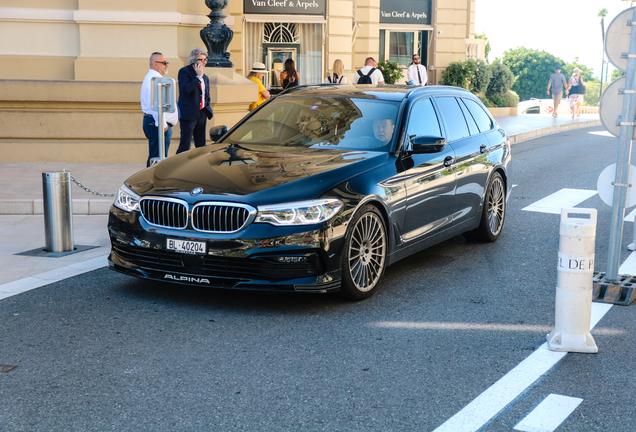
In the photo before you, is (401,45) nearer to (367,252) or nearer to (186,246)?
(367,252)

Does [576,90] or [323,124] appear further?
[576,90]

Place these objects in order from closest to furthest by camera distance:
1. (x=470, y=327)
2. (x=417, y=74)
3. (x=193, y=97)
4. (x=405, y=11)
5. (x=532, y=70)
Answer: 1. (x=470, y=327)
2. (x=193, y=97)
3. (x=417, y=74)
4. (x=405, y=11)
5. (x=532, y=70)

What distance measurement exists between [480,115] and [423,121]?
4.92 ft

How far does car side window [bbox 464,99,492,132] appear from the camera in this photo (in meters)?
8.20

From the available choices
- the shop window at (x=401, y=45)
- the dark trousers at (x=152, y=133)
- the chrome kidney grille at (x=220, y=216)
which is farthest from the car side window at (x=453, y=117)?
the shop window at (x=401, y=45)

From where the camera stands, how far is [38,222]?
29.7 feet

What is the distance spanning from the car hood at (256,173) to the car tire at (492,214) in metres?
2.05

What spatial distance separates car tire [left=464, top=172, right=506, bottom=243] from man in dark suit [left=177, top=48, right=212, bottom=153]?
16.0ft

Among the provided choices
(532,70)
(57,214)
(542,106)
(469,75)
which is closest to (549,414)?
(57,214)

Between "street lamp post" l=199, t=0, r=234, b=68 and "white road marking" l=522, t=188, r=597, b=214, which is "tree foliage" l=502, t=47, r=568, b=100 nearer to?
"street lamp post" l=199, t=0, r=234, b=68

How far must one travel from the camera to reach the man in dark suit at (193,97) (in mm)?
11312

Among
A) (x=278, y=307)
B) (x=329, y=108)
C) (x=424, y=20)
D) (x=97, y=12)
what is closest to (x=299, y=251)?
(x=278, y=307)

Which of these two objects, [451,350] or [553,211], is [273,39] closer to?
[553,211]

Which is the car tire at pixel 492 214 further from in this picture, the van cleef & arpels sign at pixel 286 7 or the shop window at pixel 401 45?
the shop window at pixel 401 45
